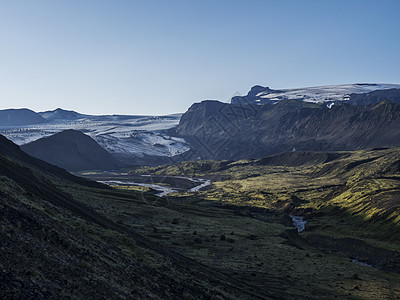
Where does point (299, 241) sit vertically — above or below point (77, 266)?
below

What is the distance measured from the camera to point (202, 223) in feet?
279

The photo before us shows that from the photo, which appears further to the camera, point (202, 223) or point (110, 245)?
point (202, 223)

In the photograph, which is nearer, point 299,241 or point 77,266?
point 77,266

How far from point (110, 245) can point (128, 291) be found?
11.1m

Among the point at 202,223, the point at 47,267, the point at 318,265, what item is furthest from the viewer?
the point at 202,223

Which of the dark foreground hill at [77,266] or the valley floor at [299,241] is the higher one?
the dark foreground hill at [77,266]

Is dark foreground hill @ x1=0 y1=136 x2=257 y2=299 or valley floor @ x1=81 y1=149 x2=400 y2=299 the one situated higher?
dark foreground hill @ x1=0 y1=136 x2=257 y2=299

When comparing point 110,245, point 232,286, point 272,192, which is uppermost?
point 110,245

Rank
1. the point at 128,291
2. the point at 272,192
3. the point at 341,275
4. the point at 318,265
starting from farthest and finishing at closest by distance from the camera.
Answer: the point at 272,192 → the point at 318,265 → the point at 341,275 → the point at 128,291

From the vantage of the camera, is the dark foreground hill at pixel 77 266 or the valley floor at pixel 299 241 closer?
the dark foreground hill at pixel 77 266

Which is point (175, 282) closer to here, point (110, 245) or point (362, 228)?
point (110, 245)

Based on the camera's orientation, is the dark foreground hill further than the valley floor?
No

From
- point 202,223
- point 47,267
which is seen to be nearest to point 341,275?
point 202,223

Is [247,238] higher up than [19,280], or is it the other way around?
[19,280]
